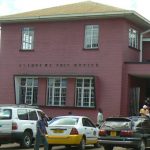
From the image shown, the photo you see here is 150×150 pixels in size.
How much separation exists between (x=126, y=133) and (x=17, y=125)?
4.49 meters

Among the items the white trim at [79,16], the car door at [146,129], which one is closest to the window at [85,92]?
the white trim at [79,16]

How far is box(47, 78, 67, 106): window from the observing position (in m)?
32.0

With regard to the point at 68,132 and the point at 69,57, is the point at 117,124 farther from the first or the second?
the point at 69,57

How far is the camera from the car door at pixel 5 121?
19016mm

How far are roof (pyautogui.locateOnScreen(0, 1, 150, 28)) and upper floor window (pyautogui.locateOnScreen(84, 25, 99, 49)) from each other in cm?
75

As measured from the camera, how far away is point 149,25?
108ft

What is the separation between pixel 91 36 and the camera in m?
31.4

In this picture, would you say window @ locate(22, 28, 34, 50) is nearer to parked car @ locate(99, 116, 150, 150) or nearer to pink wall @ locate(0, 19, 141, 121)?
pink wall @ locate(0, 19, 141, 121)

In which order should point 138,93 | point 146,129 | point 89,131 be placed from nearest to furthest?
point 146,129, point 89,131, point 138,93

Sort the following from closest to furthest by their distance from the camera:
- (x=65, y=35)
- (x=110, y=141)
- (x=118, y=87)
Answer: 1. (x=110, y=141)
2. (x=118, y=87)
3. (x=65, y=35)

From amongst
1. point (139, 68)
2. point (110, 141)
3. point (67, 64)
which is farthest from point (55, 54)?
point (110, 141)

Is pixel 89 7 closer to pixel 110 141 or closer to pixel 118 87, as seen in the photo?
pixel 118 87

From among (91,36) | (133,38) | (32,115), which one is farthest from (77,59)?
(32,115)

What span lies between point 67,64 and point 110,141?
45.8 feet
